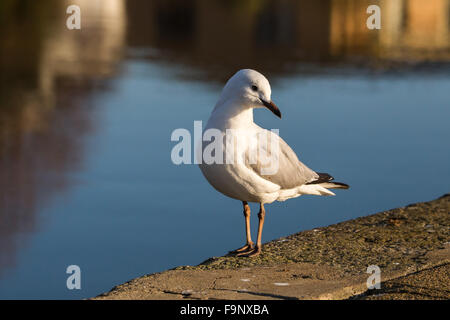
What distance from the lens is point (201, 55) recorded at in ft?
69.7

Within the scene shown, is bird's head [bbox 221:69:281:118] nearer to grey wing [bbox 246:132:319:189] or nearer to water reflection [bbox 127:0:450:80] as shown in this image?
grey wing [bbox 246:132:319:189]

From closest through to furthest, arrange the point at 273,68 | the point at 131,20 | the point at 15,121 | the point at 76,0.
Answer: the point at 15,121 → the point at 273,68 → the point at 131,20 → the point at 76,0

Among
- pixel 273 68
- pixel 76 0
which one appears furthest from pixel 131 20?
pixel 273 68

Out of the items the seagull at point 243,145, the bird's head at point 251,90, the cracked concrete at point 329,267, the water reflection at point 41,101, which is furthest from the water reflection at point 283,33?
the bird's head at point 251,90

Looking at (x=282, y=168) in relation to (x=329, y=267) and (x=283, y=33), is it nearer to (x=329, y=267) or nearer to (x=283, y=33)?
(x=329, y=267)

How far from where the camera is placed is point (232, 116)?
5.28 m

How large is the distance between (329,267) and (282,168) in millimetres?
819

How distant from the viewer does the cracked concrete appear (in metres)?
4.66

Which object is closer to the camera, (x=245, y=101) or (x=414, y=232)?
(x=245, y=101)

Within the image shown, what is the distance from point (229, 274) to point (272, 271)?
30 cm

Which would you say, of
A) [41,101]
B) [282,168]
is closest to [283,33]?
[41,101]

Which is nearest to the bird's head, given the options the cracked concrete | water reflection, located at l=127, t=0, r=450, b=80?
the cracked concrete

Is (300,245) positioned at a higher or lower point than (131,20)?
lower

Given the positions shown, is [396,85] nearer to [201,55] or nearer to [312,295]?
[201,55]
